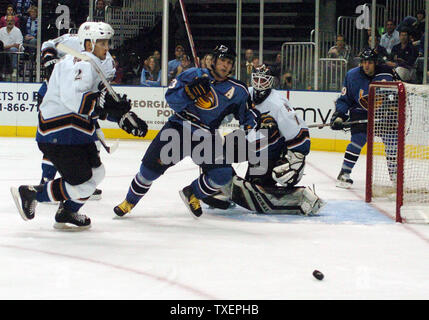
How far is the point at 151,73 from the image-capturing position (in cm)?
999

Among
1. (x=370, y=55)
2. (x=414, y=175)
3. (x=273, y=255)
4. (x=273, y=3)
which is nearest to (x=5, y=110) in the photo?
(x=273, y=3)

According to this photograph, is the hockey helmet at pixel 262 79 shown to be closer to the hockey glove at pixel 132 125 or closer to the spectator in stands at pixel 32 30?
the hockey glove at pixel 132 125

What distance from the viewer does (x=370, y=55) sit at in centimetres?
593

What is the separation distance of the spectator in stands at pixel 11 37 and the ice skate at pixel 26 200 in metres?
6.58

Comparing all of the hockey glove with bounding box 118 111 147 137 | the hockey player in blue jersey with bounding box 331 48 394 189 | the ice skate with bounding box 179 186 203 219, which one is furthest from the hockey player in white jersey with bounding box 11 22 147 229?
the hockey player in blue jersey with bounding box 331 48 394 189

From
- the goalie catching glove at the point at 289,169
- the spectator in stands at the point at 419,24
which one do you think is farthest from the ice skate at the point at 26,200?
the spectator in stands at the point at 419,24

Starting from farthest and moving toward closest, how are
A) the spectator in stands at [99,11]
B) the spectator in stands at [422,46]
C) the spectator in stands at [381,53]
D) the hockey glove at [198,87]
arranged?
the spectator in stands at [99,11], the spectator in stands at [422,46], the spectator in stands at [381,53], the hockey glove at [198,87]

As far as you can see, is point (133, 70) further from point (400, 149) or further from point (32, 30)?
point (400, 149)

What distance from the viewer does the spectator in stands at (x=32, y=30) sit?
33.5 ft

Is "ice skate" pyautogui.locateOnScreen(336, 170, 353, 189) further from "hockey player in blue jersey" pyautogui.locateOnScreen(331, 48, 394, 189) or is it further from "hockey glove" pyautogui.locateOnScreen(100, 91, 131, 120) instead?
"hockey glove" pyautogui.locateOnScreen(100, 91, 131, 120)

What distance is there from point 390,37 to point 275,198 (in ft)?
17.2

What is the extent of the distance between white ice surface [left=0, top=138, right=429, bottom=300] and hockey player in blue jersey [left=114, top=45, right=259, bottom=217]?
25 centimetres

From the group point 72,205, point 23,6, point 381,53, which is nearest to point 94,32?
point 72,205
